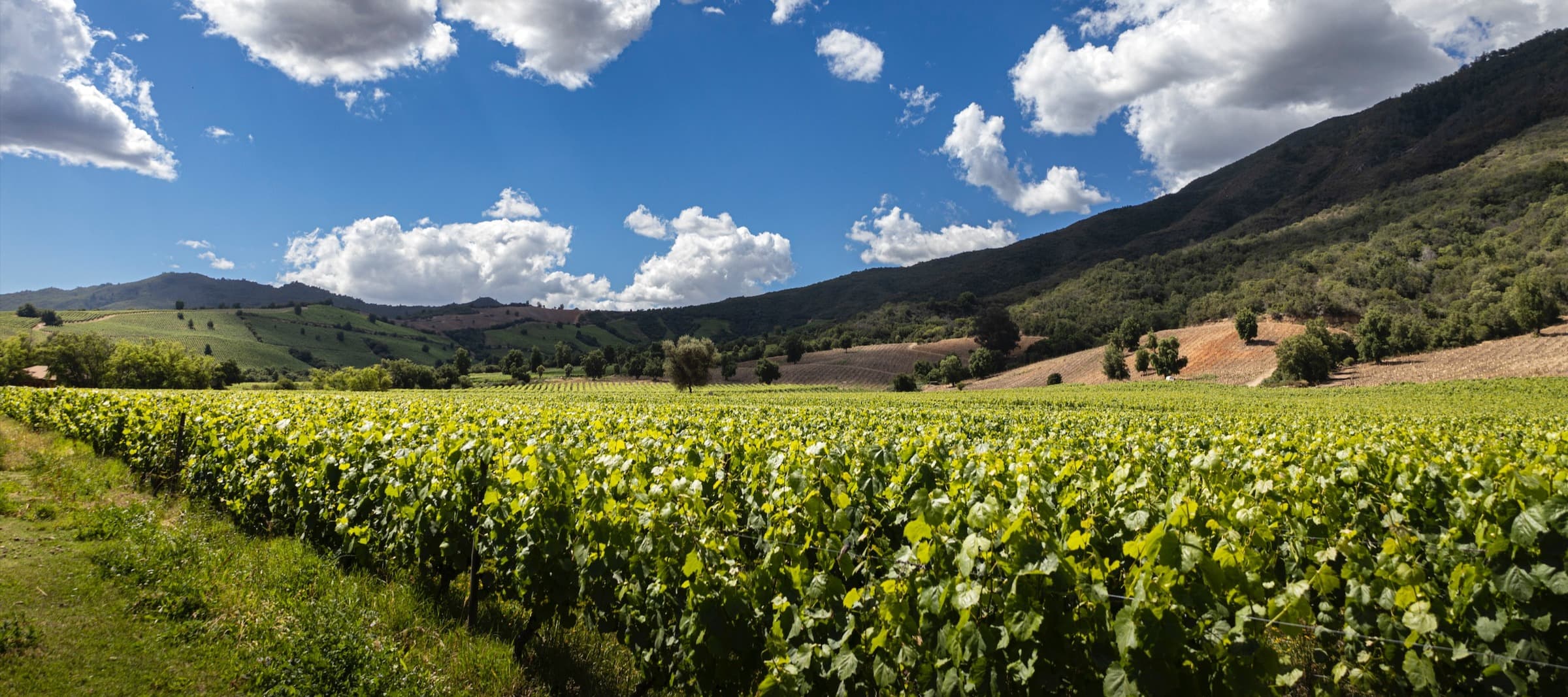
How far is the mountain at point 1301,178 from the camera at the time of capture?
13700 cm

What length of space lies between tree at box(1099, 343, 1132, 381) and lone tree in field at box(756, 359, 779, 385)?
150ft

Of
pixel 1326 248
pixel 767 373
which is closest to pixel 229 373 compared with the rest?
pixel 767 373

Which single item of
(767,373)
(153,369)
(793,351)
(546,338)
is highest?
(546,338)

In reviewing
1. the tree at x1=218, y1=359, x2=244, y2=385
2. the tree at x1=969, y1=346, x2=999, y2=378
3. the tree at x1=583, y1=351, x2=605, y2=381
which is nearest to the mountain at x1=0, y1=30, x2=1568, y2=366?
the tree at x1=969, y1=346, x2=999, y2=378

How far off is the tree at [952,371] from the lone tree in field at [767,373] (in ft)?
A: 81.3

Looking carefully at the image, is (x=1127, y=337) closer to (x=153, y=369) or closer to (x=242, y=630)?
(x=242, y=630)

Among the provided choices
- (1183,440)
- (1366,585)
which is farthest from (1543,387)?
(1366,585)

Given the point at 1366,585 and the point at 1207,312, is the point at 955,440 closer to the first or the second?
the point at 1366,585

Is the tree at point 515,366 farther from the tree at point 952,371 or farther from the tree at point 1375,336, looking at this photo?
the tree at point 1375,336

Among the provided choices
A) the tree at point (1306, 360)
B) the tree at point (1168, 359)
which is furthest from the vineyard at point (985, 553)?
the tree at point (1168, 359)

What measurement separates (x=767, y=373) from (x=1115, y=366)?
4752 centimetres

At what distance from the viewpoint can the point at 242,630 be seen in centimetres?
558

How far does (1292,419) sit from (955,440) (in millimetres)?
18646

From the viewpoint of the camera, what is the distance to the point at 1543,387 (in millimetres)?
42125
